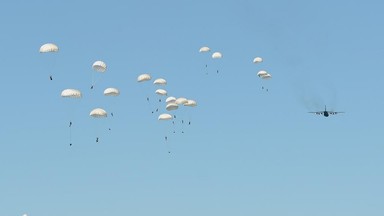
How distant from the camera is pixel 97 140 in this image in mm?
166000

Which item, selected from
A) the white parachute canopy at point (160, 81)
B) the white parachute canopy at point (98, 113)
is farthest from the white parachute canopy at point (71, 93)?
the white parachute canopy at point (160, 81)

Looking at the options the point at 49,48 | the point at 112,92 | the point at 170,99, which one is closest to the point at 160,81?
the point at 170,99

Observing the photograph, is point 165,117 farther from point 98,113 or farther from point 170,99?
point 98,113

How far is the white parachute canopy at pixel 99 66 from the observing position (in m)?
184

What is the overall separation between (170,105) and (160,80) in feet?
18.1

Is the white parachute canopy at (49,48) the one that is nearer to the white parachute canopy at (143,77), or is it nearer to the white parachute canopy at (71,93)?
the white parachute canopy at (71,93)

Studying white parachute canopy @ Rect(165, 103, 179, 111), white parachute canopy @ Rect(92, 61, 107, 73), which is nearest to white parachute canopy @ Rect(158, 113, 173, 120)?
white parachute canopy @ Rect(165, 103, 179, 111)

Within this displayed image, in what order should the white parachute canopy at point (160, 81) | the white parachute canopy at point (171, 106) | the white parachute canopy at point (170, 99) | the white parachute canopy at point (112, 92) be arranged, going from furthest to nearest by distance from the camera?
the white parachute canopy at point (170, 99) < the white parachute canopy at point (171, 106) < the white parachute canopy at point (160, 81) < the white parachute canopy at point (112, 92)

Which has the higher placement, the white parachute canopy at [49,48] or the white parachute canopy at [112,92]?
the white parachute canopy at [49,48]

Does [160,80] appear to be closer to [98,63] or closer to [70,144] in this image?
[98,63]

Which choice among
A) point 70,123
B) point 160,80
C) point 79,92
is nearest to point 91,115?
point 79,92

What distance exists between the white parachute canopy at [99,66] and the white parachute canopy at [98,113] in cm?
790

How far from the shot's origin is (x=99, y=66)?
7283 inches

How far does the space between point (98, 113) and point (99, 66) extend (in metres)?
9.18
